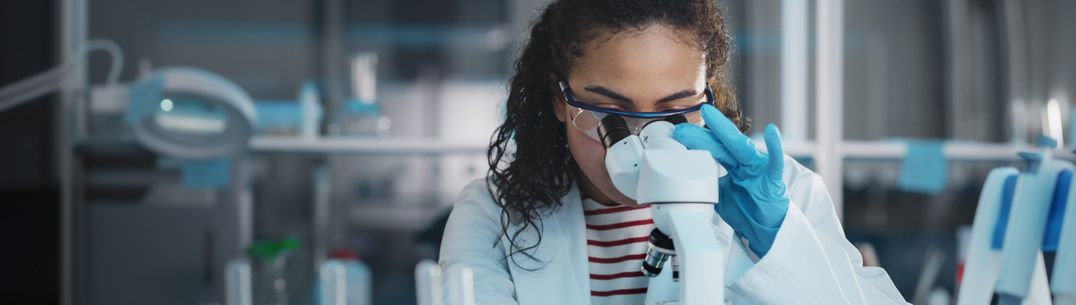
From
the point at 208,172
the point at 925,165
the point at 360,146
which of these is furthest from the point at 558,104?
the point at 925,165

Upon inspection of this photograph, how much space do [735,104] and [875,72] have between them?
2.38 m

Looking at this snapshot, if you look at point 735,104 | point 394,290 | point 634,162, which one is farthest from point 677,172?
point 394,290

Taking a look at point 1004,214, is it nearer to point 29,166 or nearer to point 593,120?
point 593,120

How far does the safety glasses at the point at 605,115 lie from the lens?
1.02 meters

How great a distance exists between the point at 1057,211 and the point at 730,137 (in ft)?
1.03

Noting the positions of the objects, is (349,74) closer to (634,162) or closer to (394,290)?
(394,290)

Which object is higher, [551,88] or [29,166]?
[551,88]

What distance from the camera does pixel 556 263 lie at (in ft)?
3.89

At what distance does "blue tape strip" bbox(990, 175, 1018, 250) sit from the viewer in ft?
3.17

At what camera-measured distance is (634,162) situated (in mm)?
860

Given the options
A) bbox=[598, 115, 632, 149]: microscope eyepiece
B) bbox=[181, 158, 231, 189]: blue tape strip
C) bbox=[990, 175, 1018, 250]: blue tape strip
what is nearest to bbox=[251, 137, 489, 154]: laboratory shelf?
bbox=[181, 158, 231, 189]: blue tape strip

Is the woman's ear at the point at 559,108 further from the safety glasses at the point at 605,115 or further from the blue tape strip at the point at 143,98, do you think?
the blue tape strip at the point at 143,98

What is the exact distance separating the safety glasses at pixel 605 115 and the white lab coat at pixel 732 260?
0.42ft

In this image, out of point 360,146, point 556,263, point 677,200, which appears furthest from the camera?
point 360,146
